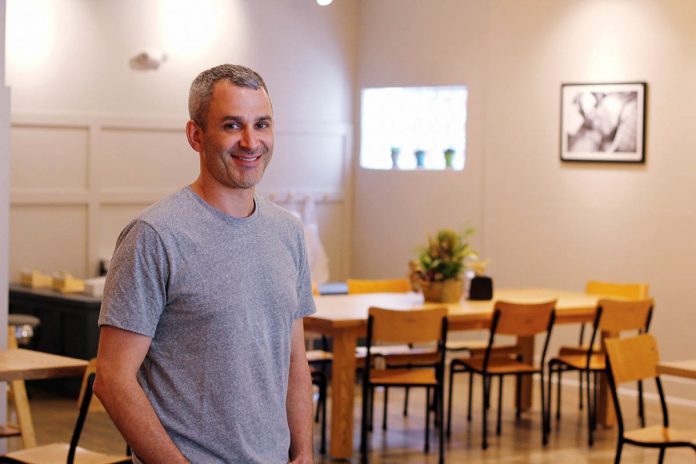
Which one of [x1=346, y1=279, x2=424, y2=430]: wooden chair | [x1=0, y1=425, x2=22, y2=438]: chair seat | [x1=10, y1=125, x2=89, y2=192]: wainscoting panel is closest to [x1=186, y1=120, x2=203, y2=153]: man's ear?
[x1=0, y1=425, x2=22, y2=438]: chair seat

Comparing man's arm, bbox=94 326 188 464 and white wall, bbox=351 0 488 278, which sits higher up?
white wall, bbox=351 0 488 278

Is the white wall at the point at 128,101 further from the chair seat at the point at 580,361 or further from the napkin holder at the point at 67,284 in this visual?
the chair seat at the point at 580,361

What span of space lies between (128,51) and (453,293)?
322 cm

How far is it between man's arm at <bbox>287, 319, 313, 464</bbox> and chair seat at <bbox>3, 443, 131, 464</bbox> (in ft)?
6.01

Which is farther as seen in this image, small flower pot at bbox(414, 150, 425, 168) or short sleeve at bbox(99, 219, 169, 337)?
small flower pot at bbox(414, 150, 425, 168)

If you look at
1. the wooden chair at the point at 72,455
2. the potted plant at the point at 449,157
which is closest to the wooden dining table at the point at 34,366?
the wooden chair at the point at 72,455

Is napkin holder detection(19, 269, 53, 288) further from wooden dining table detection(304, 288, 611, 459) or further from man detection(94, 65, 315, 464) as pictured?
man detection(94, 65, 315, 464)

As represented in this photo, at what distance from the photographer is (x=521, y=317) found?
248 inches

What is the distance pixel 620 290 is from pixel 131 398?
5.65 meters

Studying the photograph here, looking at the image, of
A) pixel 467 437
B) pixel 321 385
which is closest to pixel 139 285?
pixel 321 385

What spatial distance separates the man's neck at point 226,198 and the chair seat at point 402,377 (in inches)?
154

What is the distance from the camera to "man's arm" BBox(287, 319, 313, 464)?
7.26 ft

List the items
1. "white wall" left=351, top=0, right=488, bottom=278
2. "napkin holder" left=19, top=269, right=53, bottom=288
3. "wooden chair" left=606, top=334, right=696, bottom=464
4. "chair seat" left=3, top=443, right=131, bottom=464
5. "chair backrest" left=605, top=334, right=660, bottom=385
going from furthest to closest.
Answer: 1. "white wall" left=351, top=0, right=488, bottom=278
2. "napkin holder" left=19, top=269, right=53, bottom=288
3. "chair backrest" left=605, top=334, right=660, bottom=385
4. "wooden chair" left=606, top=334, right=696, bottom=464
5. "chair seat" left=3, top=443, right=131, bottom=464

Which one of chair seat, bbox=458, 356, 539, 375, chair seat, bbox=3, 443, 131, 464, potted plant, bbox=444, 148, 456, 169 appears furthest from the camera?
potted plant, bbox=444, 148, 456, 169
